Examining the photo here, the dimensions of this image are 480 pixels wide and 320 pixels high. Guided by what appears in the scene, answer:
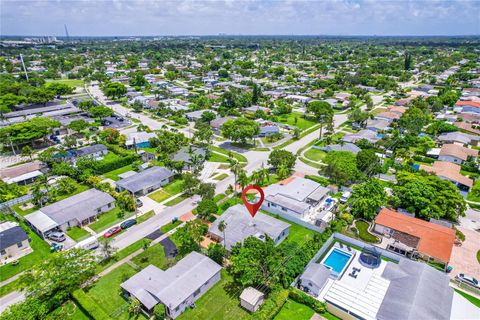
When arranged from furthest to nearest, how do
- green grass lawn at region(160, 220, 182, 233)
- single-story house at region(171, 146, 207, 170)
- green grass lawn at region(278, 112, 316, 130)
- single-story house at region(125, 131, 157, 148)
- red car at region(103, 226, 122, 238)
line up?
green grass lawn at region(278, 112, 316, 130)
single-story house at region(125, 131, 157, 148)
single-story house at region(171, 146, 207, 170)
green grass lawn at region(160, 220, 182, 233)
red car at region(103, 226, 122, 238)

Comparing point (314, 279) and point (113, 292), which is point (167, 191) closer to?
point (113, 292)

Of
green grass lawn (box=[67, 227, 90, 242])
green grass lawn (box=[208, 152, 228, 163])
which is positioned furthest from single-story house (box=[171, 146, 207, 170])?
green grass lawn (box=[67, 227, 90, 242])

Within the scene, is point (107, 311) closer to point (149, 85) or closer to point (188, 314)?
point (188, 314)

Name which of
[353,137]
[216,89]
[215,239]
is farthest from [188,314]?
[216,89]

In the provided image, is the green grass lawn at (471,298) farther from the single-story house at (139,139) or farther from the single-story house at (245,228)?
the single-story house at (139,139)

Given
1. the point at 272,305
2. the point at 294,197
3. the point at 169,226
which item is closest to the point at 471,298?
the point at 272,305

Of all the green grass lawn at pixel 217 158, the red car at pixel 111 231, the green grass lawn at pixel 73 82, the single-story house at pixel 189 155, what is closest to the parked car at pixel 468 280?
the red car at pixel 111 231

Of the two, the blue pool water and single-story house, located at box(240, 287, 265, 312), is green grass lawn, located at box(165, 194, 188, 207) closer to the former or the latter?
single-story house, located at box(240, 287, 265, 312)
